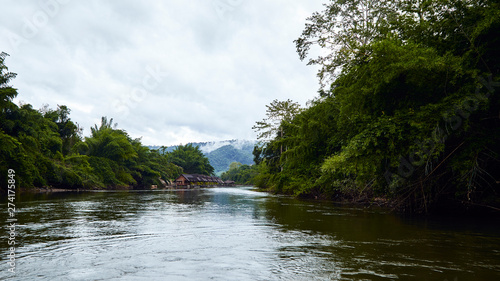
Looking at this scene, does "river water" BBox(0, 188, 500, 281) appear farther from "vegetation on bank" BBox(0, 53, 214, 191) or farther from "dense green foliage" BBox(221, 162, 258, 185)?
"dense green foliage" BBox(221, 162, 258, 185)

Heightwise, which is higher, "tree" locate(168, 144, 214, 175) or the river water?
"tree" locate(168, 144, 214, 175)

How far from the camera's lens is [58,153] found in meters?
33.1

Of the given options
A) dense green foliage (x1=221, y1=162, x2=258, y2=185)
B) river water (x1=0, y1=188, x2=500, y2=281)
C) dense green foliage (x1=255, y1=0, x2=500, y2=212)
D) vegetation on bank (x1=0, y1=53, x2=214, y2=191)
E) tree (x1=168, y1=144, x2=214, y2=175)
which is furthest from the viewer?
dense green foliage (x1=221, y1=162, x2=258, y2=185)

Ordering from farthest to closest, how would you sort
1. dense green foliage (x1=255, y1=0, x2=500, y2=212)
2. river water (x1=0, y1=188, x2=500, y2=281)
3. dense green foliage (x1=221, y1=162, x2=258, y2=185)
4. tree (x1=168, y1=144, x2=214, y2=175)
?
dense green foliage (x1=221, y1=162, x2=258, y2=185) < tree (x1=168, y1=144, x2=214, y2=175) < dense green foliage (x1=255, y1=0, x2=500, y2=212) < river water (x1=0, y1=188, x2=500, y2=281)

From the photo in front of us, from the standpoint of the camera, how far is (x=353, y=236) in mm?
6680

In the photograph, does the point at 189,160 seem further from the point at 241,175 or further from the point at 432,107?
the point at 432,107

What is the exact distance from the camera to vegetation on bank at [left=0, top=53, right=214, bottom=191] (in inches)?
944

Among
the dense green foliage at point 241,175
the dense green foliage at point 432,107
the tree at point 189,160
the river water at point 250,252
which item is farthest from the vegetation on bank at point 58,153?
the dense green foliage at point 241,175

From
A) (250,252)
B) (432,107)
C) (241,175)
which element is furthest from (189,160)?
(250,252)

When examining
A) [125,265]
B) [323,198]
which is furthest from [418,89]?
[323,198]

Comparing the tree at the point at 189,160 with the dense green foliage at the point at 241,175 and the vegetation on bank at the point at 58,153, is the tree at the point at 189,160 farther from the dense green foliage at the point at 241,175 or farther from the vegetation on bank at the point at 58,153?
the vegetation on bank at the point at 58,153

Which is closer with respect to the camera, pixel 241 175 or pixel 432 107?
pixel 432 107

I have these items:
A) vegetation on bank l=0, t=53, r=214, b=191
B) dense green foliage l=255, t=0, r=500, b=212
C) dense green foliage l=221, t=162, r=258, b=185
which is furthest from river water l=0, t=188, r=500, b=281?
dense green foliage l=221, t=162, r=258, b=185

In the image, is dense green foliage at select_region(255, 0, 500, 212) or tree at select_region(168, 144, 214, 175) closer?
dense green foliage at select_region(255, 0, 500, 212)
